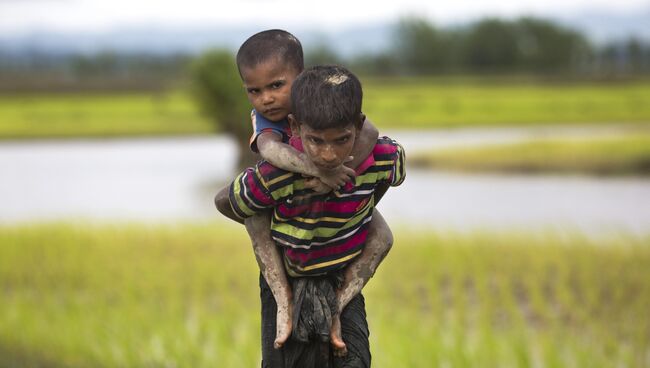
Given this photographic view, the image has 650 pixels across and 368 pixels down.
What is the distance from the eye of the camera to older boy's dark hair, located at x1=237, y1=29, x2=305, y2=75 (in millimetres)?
2139

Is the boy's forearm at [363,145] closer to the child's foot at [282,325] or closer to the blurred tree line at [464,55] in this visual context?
the child's foot at [282,325]

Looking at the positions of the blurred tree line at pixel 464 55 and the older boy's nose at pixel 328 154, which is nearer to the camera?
the older boy's nose at pixel 328 154

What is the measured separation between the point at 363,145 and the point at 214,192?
45.3 feet

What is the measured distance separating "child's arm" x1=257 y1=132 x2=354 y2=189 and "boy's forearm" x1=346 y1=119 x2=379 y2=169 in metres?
0.06

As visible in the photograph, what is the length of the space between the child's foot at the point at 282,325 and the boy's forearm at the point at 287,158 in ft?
1.26

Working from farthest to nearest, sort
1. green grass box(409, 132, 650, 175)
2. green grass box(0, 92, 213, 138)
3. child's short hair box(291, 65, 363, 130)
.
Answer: green grass box(0, 92, 213, 138), green grass box(409, 132, 650, 175), child's short hair box(291, 65, 363, 130)

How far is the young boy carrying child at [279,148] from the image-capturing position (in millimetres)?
2062

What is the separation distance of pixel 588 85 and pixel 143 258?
1484 inches

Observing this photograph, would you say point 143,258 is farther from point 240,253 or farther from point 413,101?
point 413,101

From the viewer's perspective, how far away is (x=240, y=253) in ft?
28.5

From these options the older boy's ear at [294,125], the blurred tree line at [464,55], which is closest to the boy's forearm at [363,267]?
the older boy's ear at [294,125]

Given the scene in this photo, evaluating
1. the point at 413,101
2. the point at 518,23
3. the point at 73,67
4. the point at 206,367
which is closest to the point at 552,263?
the point at 206,367

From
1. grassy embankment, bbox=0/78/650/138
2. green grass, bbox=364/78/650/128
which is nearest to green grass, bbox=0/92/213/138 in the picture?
grassy embankment, bbox=0/78/650/138

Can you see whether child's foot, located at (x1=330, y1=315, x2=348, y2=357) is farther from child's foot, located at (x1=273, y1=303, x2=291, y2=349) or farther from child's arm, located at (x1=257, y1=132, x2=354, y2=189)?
child's arm, located at (x1=257, y1=132, x2=354, y2=189)
